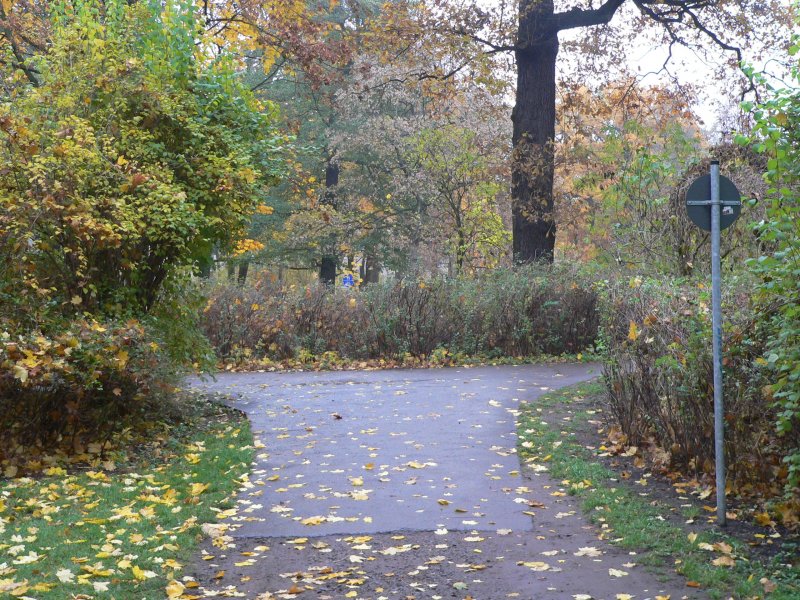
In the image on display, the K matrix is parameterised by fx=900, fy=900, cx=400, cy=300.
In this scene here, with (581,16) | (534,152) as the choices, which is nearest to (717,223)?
(534,152)

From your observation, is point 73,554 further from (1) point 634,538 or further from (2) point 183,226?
(2) point 183,226

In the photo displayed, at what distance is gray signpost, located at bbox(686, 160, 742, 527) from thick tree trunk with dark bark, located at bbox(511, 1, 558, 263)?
41.1 feet

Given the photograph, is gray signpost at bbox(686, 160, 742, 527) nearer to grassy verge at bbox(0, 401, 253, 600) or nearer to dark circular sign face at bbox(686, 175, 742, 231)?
dark circular sign face at bbox(686, 175, 742, 231)

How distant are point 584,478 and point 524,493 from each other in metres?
0.63

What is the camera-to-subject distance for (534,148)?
62.1 feet

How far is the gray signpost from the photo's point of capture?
6.18 meters

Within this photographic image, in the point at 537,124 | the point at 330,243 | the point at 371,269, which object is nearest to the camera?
the point at 537,124

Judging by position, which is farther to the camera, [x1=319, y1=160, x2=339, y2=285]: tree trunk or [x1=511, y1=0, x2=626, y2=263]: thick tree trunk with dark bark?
[x1=319, y1=160, x2=339, y2=285]: tree trunk

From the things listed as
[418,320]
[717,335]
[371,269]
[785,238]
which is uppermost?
[371,269]

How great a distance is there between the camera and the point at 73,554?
5672 millimetres

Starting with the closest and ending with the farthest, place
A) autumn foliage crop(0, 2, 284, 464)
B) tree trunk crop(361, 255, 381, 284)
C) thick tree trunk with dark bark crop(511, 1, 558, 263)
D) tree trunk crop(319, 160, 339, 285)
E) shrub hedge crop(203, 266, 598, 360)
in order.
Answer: autumn foliage crop(0, 2, 284, 464) < shrub hedge crop(203, 266, 598, 360) < thick tree trunk with dark bark crop(511, 1, 558, 263) < tree trunk crop(319, 160, 339, 285) < tree trunk crop(361, 255, 381, 284)

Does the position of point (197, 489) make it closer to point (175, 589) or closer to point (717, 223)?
point (175, 589)

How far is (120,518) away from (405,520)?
6.83 feet

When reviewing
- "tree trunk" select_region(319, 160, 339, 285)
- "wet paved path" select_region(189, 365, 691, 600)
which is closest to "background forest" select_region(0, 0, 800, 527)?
"wet paved path" select_region(189, 365, 691, 600)
